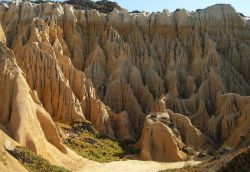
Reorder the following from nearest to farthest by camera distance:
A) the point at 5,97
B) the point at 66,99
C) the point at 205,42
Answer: the point at 5,97 < the point at 66,99 < the point at 205,42

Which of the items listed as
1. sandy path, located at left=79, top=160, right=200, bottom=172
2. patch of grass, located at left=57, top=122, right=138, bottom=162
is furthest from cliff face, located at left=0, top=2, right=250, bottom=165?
sandy path, located at left=79, top=160, right=200, bottom=172

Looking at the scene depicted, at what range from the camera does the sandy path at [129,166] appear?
1361 inches

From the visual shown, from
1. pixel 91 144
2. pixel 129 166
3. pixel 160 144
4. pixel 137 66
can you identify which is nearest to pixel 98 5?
pixel 137 66

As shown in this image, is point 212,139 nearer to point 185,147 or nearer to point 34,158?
point 185,147

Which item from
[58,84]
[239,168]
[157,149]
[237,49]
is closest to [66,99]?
[58,84]

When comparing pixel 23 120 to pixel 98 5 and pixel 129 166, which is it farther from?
pixel 98 5

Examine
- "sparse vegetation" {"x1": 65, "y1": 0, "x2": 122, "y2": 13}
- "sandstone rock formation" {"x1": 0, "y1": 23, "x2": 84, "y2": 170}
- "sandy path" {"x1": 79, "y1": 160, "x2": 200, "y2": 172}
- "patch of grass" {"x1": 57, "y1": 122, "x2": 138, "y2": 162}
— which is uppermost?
"sparse vegetation" {"x1": 65, "y1": 0, "x2": 122, "y2": 13}

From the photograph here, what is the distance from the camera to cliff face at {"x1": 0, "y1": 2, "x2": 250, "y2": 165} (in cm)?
4647

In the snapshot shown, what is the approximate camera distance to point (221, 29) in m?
Answer: 62.7

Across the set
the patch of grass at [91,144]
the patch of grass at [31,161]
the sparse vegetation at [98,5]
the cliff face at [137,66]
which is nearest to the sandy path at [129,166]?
the patch of grass at [91,144]

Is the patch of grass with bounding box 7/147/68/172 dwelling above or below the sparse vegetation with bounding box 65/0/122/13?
below

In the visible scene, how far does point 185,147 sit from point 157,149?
285 cm

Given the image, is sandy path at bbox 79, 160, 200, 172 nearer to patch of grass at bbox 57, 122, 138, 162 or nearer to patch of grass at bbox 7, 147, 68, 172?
patch of grass at bbox 57, 122, 138, 162

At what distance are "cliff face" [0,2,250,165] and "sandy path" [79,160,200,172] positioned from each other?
3312 millimetres
